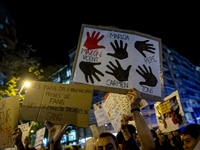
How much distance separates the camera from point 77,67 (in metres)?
2.47

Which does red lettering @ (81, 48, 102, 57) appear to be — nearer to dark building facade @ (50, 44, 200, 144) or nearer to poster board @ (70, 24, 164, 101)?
poster board @ (70, 24, 164, 101)

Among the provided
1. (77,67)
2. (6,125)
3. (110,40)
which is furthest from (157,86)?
(6,125)

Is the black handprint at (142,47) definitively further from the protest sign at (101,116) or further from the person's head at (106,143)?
the protest sign at (101,116)

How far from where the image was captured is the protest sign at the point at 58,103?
2.08m

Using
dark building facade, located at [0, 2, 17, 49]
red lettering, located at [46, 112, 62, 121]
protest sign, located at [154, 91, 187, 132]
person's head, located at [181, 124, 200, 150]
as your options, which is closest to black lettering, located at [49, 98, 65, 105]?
red lettering, located at [46, 112, 62, 121]

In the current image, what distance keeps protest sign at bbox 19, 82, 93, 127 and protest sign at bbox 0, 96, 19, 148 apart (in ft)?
1.17

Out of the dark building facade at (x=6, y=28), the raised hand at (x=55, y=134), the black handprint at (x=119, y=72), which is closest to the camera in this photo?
the raised hand at (x=55, y=134)

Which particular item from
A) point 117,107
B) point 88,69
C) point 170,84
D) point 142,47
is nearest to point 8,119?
point 88,69

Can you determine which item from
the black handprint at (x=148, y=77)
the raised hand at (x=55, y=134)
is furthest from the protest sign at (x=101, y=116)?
the raised hand at (x=55, y=134)

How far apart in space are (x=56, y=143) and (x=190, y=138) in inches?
79.5

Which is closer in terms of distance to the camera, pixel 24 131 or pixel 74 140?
pixel 24 131

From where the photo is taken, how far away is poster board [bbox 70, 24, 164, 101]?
7.98 feet

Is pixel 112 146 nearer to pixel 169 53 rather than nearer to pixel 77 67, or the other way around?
pixel 77 67

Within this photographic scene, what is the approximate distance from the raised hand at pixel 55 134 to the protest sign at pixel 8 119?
775mm
